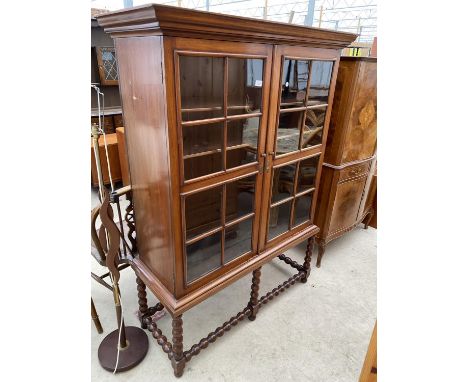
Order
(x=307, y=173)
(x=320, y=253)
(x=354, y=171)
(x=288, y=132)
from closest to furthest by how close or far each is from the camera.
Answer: (x=288, y=132), (x=307, y=173), (x=354, y=171), (x=320, y=253)

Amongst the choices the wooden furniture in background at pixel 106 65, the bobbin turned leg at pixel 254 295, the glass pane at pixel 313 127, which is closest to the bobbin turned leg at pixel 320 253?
the bobbin turned leg at pixel 254 295

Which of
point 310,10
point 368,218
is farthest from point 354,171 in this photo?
point 310,10

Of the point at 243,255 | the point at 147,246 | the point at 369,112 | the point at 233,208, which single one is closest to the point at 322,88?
the point at 369,112

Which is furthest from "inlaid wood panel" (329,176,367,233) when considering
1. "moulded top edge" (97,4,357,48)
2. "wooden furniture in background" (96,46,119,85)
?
"wooden furniture in background" (96,46,119,85)

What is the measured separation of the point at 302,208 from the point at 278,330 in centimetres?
74

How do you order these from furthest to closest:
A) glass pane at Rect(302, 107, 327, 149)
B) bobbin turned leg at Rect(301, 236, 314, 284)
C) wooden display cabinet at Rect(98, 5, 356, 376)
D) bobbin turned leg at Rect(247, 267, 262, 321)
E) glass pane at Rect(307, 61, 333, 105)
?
bobbin turned leg at Rect(301, 236, 314, 284), bobbin turned leg at Rect(247, 267, 262, 321), glass pane at Rect(302, 107, 327, 149), glass pane at Rect(307, 61, 333, 105), wooden display cabinet at Rect(98, 5, 356, 376)

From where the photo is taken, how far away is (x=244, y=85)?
1215 mm

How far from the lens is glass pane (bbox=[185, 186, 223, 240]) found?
121 centimetres

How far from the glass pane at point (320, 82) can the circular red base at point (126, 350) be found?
1.55 meters

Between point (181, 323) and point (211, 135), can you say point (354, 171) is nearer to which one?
point (211, 135)

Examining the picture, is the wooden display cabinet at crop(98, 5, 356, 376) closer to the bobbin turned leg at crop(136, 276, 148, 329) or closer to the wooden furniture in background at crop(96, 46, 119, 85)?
the bobbin turned leg at crop(136, 276, 148, 329)

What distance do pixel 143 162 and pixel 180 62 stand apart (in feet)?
1.43

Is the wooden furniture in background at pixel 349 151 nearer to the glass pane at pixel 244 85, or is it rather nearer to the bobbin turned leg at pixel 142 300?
the glass pane at pixel 244 85

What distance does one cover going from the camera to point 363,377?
784 mm
